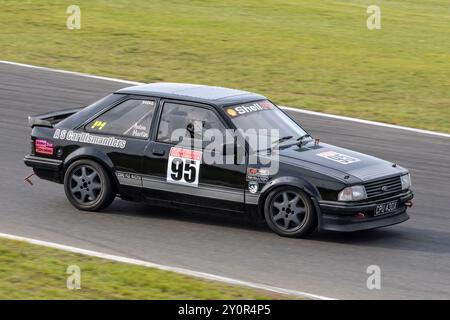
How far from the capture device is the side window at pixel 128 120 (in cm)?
1129

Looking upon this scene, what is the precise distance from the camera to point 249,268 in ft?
31.7

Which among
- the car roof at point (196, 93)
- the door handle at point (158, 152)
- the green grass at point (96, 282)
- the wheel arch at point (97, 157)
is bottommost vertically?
the green grass at point (96, 282)

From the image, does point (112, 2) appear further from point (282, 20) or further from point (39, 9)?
point (282, 20)

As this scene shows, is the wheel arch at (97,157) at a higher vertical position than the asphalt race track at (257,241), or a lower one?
higher

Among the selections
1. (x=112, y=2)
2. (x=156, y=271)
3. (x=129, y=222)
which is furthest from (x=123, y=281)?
(x=112, y=2)

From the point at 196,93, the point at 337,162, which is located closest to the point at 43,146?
the point at 196,93

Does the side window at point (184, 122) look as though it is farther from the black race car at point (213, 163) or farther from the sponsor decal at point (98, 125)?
the sponsor decal at point (98, 125)

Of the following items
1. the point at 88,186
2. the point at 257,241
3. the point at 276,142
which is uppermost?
the point at 276,142

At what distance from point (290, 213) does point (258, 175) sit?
53 centimetres

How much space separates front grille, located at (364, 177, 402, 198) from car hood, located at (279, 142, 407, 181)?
0.06 metres

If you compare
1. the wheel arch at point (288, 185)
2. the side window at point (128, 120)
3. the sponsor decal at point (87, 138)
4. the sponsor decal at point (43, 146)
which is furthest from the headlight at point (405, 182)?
the sponsor decal at point (43, 146)

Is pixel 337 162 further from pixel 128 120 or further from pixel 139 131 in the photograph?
pixel 128 120

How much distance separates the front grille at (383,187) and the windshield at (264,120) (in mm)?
1177

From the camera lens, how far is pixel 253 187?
35.0ft
